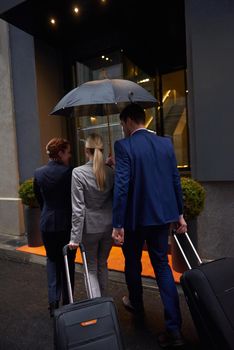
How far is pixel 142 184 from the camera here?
2676 mm

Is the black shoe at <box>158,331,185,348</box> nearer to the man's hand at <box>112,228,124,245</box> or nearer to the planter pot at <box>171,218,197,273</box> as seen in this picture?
the man's hand at <box>112,228,124,245</box>

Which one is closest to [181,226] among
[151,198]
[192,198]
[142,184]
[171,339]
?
[151,198]

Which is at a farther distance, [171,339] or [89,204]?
[89,204]

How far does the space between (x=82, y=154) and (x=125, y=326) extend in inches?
191

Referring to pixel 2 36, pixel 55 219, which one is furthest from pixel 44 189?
pixel 2 36

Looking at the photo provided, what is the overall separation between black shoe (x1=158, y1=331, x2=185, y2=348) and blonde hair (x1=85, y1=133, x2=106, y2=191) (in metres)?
1.43

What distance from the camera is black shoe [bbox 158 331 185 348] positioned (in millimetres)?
2623

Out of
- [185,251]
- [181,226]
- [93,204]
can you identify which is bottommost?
[185,251]

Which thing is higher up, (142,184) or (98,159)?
(98,159)

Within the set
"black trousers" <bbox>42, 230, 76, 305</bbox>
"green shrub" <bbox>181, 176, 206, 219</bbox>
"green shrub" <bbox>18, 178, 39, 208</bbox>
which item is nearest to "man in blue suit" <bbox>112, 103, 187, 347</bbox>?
"black trousers" <bbox>42, 230, 76, 305</bbox>

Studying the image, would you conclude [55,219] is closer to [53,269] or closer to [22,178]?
[53,269]

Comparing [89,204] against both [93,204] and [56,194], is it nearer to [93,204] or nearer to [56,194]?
[93,204]

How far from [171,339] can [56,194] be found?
1724mm

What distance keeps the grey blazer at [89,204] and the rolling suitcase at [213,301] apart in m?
0.97
